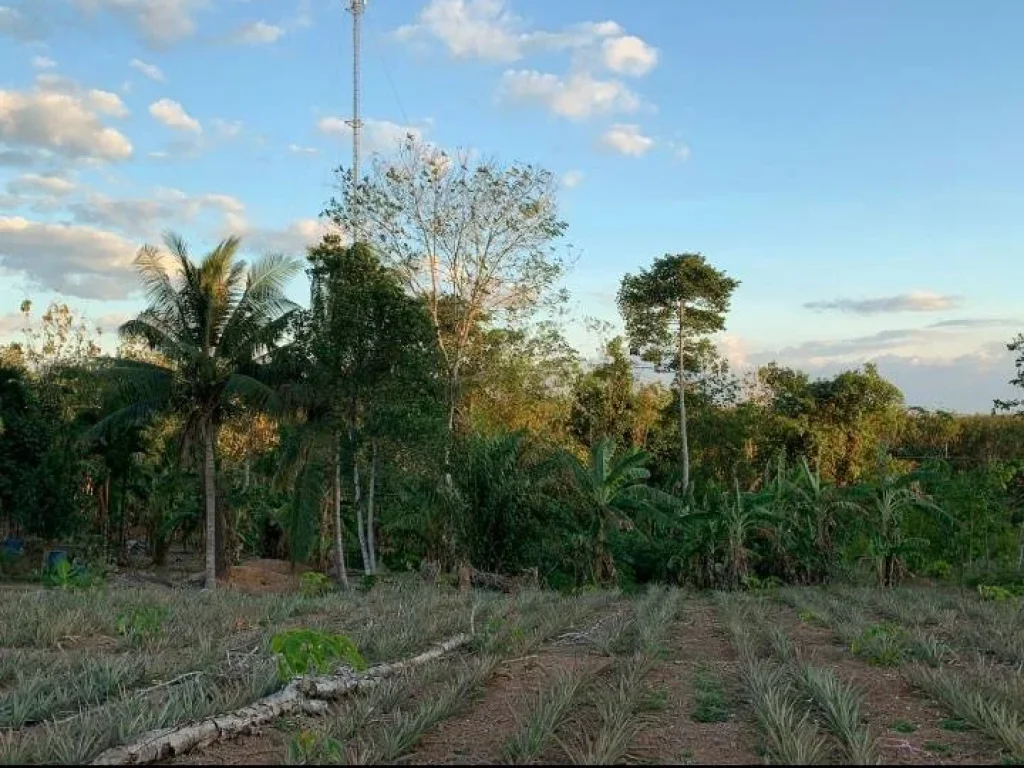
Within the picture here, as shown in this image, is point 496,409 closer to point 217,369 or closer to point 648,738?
point 217,369

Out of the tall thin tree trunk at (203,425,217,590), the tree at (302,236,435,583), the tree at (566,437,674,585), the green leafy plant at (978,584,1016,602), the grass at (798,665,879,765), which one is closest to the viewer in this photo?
the grass at (798,665,879,765)

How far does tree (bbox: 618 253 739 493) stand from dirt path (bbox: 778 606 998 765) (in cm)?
2519

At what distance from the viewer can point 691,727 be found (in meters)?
5.08

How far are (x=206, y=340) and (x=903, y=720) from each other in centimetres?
1861

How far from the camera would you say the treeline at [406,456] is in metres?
19.1

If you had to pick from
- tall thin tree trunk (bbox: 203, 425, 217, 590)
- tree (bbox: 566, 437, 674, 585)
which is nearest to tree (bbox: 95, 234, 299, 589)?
tall thin tree trunk (bbox: 203, 425, 217, 590)

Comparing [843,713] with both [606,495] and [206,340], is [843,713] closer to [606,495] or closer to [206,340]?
[606,495]

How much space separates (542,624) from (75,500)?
71.2 feet

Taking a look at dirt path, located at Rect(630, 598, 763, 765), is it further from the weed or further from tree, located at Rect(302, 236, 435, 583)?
A: tree, located at Rect(302, 236, 435, 583)

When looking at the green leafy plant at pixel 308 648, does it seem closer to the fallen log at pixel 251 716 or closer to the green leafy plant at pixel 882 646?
the fallen log at pixel 251 716

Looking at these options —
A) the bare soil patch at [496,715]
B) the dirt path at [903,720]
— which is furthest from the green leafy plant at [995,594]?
the bare soil patch at [496,715]

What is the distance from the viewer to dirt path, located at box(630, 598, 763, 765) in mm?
4484

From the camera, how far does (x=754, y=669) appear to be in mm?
6379

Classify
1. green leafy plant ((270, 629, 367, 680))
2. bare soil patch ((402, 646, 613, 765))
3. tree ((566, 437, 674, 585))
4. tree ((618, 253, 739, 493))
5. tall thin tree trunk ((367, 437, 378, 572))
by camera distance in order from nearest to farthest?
1. bare soil patch ((402, 646, 613, 765))
2. green leafy plant ((270, 629, 367, 680))
3. tree ((566, 437, 674, 585))
4. tall thin tree trunk ((367, 437, 378, 572))
5. tree ((618, 253, 739, 493))
